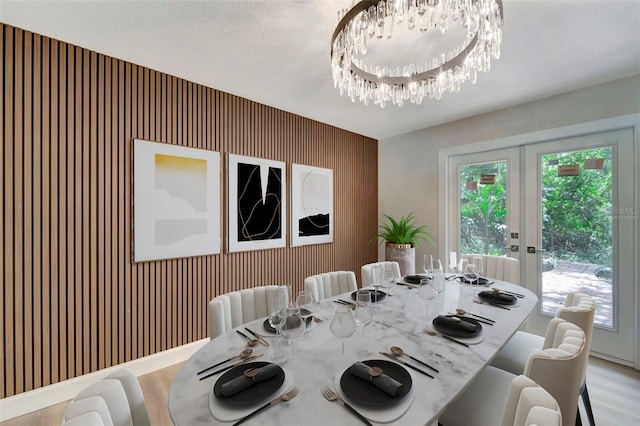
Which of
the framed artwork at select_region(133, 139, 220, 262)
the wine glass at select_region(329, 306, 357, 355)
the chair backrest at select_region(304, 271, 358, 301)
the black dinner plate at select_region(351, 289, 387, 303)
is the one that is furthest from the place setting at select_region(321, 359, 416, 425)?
the framed artwork at select_region(133, 139, 220, 262)

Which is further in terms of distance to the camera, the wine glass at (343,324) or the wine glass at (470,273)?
the wine glass at (470,273)

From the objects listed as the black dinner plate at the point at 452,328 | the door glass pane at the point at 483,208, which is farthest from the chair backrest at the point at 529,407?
the door glass pane at the point at 483,208

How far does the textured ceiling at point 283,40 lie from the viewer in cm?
160

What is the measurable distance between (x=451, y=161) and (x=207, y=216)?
10.4 ft

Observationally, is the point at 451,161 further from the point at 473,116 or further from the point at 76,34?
the point at 76,34

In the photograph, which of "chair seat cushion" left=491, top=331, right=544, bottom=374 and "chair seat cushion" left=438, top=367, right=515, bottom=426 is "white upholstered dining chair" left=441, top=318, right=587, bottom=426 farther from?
"chair seat cushion" left=491, top=331, right=544, bottom=374

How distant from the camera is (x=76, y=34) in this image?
183 centimetres

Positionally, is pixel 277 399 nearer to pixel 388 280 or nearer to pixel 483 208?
pixel 388 280

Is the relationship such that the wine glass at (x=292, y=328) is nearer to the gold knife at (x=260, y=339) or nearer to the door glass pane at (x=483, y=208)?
the gold knife at (x=260, y=339)

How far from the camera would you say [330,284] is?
2.08 meters

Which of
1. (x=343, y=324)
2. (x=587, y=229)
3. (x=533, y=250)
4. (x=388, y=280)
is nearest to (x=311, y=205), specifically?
(x=388, y=280)

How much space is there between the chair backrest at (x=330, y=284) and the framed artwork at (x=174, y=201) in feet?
4.04

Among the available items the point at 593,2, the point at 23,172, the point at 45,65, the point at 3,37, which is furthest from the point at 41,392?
the point at 593,2

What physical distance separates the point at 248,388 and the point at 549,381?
104 centimetres
